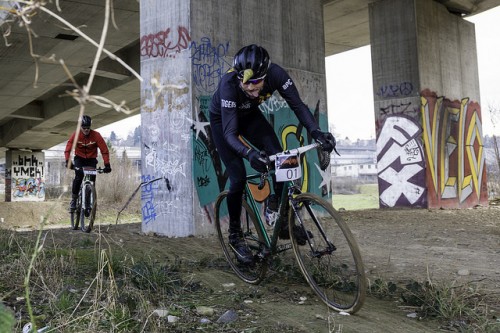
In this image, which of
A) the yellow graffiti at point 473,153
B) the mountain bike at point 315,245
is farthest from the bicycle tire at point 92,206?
the yellow graffiti at point 473,153

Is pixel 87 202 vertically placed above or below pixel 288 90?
below

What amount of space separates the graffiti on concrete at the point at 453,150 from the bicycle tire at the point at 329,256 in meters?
10.8

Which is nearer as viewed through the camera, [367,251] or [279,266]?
[279,266]

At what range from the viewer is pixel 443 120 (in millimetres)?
13938

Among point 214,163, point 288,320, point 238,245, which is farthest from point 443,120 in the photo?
point 288,320

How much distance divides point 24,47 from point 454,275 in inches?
610

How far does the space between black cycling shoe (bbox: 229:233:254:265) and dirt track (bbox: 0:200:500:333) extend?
0.66 feet

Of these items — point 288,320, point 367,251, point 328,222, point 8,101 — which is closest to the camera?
point 288,320

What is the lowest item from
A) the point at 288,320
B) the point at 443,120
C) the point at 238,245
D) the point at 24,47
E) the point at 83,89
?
the point at 288,320

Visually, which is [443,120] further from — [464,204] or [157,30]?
[157,30]

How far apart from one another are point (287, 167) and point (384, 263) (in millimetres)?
2149

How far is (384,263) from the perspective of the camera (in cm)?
473

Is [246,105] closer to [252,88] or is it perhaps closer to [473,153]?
[252,88]

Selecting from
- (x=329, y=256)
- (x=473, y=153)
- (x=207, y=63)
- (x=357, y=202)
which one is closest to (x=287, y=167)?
(x=329, y=256)
